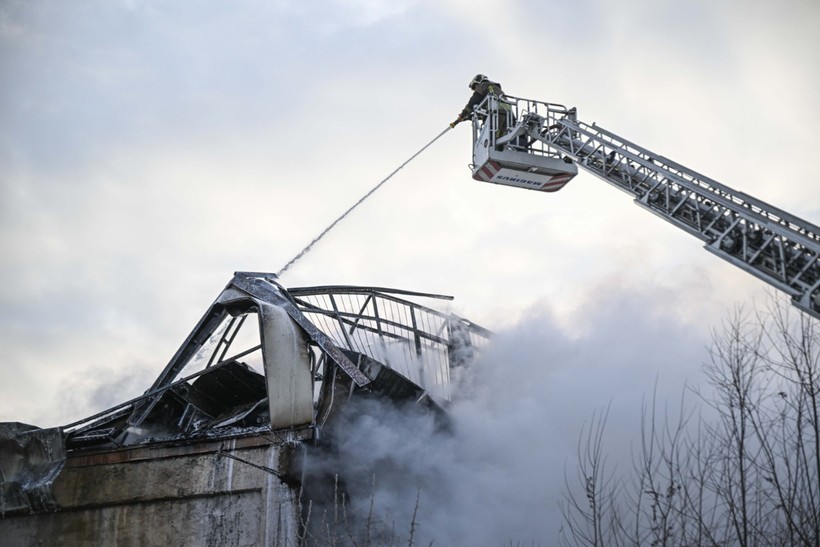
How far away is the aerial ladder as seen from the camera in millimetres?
9305

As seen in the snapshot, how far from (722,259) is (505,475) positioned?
6185 millimetres

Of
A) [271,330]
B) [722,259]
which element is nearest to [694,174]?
[722,259]

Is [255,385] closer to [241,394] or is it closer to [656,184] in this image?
[241,394]

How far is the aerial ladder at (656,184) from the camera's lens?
930 centimetres

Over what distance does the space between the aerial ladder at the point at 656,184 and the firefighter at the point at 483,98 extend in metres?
0.03

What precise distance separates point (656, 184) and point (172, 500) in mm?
9389

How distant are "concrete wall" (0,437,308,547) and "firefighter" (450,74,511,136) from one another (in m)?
7.55

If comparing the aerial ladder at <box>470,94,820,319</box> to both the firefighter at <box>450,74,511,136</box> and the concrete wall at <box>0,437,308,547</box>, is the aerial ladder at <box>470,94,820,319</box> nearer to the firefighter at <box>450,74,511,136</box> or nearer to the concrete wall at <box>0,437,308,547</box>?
the firefighter at <box>450,74,511,136</box>

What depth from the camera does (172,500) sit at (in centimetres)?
1237

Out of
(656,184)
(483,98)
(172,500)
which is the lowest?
(172,500)

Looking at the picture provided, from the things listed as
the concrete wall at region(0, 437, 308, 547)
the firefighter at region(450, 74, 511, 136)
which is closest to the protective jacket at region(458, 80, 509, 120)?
the firefighter at region(450, 74, 511, 136)

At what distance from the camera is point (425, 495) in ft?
45.7

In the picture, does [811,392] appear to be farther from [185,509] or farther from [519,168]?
[185,509]

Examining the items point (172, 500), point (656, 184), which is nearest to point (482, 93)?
point (656, 184)
